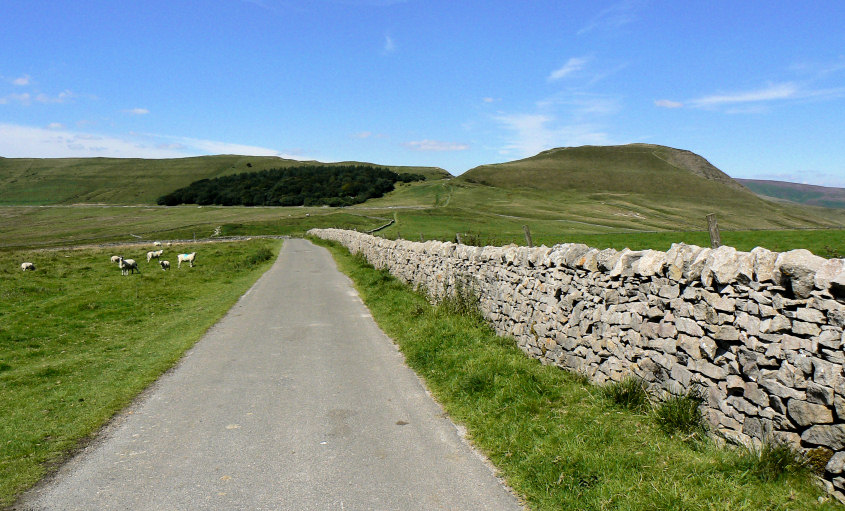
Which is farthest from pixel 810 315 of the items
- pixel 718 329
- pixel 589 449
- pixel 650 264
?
pixel 589 449

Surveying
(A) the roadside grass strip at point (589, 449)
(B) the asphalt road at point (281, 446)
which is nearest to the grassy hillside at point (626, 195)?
(B) the asphalt road at point (281, 446)

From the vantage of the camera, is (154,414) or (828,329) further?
(154,414)

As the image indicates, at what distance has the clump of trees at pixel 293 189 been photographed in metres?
153

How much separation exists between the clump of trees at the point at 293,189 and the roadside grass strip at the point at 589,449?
134m

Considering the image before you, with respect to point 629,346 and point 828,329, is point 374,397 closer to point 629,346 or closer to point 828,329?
point 629,346

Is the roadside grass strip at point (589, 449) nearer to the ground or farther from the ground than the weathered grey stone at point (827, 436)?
nearer to the ground

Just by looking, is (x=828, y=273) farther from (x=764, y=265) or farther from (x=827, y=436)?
(x=827, y=436)

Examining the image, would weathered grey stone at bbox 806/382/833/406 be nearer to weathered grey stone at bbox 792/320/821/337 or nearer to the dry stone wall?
the dry stone wall

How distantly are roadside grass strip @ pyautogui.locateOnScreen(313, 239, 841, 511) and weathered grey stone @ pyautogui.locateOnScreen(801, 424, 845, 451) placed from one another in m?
0.25

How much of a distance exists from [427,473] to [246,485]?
1.86 meters

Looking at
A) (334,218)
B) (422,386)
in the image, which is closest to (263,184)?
(334,218)

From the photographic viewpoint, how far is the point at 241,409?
7820 millimetres

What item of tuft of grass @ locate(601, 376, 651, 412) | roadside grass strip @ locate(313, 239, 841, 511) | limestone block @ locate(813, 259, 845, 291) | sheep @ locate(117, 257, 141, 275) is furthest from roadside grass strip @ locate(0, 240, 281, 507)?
limestone block @ locate(813, 259, 845, 291)

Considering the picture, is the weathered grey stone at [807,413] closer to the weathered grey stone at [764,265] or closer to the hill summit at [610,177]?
the weathered grey stone at [764,265]
